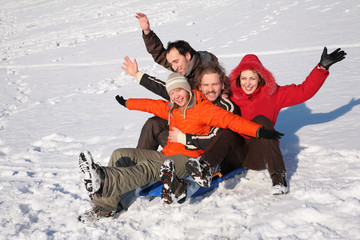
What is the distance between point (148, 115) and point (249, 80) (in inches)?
104

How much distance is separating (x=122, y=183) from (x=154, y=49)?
214cm

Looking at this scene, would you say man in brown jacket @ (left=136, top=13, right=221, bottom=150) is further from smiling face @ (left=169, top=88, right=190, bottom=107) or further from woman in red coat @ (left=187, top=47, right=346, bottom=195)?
woman in red coat @ (left=187, top=47, right=346, bottom=195)

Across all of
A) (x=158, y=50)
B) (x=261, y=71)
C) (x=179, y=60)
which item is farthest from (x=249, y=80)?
(x=158, y=50)

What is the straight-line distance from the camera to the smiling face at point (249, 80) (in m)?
3.12

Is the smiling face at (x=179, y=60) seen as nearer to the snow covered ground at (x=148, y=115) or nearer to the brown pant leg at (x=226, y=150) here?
the brown pant leg at (x=226, y=150)

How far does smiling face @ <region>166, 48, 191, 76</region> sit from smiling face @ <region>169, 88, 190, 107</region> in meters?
0.53

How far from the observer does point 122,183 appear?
8.51 feet

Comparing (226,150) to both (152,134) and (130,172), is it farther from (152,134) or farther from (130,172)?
(152,134)

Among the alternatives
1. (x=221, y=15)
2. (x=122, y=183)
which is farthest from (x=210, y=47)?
(x=122, y=183)

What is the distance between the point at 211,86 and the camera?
3.15 meters

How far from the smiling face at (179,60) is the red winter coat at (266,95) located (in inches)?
21.4

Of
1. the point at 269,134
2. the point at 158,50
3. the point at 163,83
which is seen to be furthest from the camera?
the point at 158,50

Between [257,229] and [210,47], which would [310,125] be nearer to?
[257,229]

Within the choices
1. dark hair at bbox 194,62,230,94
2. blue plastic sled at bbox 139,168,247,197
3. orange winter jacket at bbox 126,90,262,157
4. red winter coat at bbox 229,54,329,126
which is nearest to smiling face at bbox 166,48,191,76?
dark hair at bbox 194,62,230,94
